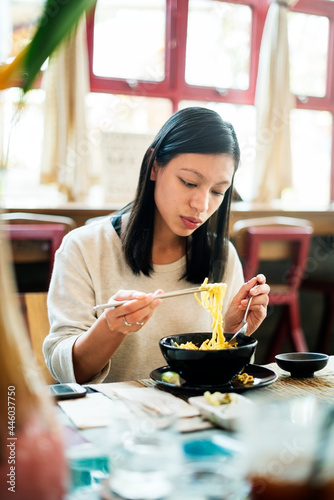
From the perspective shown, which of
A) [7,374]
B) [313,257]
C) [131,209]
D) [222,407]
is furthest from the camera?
[313,257]

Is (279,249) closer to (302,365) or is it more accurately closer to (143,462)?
(302,365)

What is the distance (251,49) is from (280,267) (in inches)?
77.2

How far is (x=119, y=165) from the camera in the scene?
14.5 feet

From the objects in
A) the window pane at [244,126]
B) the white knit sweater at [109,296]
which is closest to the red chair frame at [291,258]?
the window pane at [244,126]

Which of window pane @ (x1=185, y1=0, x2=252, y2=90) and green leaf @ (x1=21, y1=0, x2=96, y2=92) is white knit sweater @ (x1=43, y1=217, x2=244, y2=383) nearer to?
green leaf @ (x1=21, y1=0, x2=96, y2=92)

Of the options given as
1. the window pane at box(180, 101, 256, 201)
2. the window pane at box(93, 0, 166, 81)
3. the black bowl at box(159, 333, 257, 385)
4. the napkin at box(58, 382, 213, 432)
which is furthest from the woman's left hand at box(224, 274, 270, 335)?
the window pane at box(93, 0, 166, 81)

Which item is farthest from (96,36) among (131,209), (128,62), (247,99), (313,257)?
(131,209)

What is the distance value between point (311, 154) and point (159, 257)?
13.2 feet

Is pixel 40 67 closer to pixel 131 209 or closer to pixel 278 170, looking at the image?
pixel 131 209

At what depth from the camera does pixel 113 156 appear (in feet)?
14.4

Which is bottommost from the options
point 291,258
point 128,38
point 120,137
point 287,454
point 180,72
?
point 291,258

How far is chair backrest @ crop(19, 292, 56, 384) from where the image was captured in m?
1.98

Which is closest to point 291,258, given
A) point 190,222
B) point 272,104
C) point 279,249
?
point 279,249

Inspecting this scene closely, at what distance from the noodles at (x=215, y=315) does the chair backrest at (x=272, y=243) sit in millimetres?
1998
